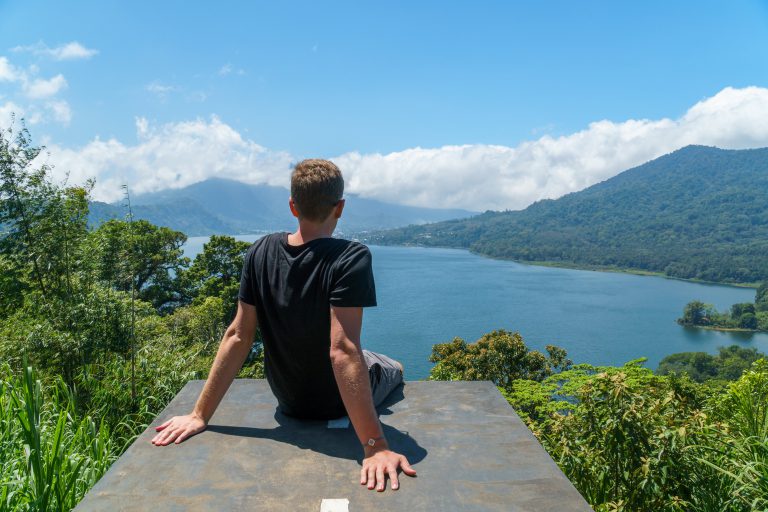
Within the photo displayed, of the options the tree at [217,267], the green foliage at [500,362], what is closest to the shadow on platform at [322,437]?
the green foliage at [500,362]

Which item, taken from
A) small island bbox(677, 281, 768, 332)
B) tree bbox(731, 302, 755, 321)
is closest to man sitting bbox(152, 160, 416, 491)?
small island bbox(677, 281, 768, 332)

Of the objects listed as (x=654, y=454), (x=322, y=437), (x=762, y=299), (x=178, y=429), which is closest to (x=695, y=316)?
(x=762, y=299)

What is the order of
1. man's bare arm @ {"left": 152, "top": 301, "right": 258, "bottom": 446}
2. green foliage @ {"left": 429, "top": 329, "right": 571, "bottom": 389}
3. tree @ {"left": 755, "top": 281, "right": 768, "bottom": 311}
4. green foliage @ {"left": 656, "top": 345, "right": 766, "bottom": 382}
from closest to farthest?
man's bare arm @ {"left": 152, "top": 301, "right": 258, "bottom": 446}
green foliage @ {"left": 429, "top": 329, "right": 571, "bottom": 389}
green foliage @ {"left": 656, "top": 345, "right": 766, "bottom": 382}
tree @ {"left": 755, "top": 281, "right": 768, "bottom": 311}

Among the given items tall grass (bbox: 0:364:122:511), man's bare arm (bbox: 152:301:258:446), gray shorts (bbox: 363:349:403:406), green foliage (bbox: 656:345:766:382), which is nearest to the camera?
tall grass (bbox: 0:364:122:511)

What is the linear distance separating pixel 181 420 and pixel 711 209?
6196 inches

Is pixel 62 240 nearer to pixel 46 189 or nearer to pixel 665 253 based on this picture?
pixel 46 189

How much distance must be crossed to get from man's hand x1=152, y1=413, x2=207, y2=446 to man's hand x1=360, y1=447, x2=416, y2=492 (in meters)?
0.71

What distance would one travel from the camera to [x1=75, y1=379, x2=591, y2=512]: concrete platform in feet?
4.69

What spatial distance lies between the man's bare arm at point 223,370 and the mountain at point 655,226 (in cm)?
9036

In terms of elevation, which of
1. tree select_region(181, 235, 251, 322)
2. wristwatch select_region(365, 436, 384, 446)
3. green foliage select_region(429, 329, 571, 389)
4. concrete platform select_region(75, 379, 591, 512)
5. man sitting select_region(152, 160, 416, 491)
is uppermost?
man sitting select_region(152, 160, 416, 491)

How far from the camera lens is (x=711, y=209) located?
133 meters

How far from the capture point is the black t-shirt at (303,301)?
169 centimetres

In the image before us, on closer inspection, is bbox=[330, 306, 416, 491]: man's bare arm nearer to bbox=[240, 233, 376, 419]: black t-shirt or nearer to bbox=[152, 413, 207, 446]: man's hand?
bbox=[240, 233, 376, 419]: black t-shirt

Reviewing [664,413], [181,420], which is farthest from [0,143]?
[664,413]
